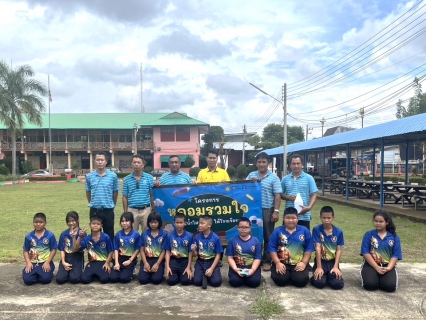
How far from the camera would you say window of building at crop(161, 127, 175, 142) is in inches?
1740

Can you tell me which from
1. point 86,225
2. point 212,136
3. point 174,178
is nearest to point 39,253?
point 174,178

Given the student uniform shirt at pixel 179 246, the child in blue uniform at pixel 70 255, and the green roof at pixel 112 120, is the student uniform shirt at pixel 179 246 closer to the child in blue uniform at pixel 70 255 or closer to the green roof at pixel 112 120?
the child in blue uniform at pixel 70 255

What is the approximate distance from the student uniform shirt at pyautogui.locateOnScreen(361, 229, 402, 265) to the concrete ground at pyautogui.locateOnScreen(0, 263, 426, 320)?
Answer: 1.36 feet

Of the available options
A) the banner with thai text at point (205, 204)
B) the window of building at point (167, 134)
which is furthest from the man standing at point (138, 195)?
the window of building at point (167, 134)

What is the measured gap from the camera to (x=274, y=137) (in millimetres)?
54375

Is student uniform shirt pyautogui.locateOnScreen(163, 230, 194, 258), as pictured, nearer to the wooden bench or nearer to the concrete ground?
the concrete ground

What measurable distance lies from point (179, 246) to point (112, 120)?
4365 cm

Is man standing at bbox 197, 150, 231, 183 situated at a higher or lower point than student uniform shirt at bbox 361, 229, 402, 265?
higher

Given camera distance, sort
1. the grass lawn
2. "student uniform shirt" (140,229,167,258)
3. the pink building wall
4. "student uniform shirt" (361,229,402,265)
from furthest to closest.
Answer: the pink building wall
the grass lawn
"student uniform shirt" (140,229,167,258)
"student uniform shirt" (361,229,402,265)

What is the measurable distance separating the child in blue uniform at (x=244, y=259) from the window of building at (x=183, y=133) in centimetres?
3935

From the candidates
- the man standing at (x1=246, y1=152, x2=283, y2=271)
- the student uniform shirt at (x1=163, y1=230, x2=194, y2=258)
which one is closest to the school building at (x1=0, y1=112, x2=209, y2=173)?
the man standing at (x1=246, y1=152, x2=283, y2=271)

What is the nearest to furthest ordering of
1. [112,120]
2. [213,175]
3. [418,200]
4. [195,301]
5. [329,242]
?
[195,301] < [329,242] < [213,175] < [418,200] < [112,120]

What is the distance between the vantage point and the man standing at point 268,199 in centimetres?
561

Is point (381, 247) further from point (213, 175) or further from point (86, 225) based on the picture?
point (86, 225)
